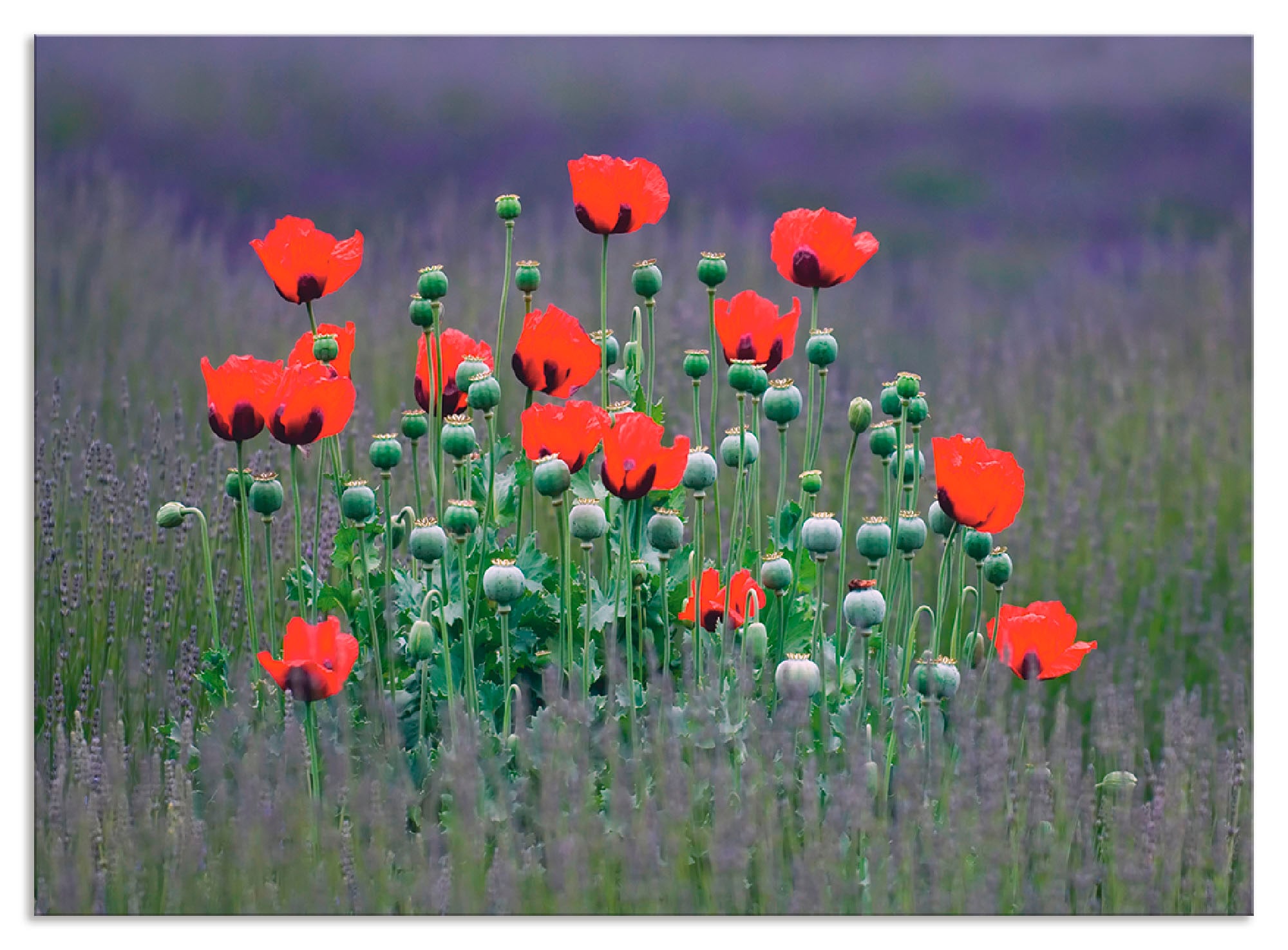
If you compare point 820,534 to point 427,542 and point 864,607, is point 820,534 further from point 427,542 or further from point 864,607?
point 427,542

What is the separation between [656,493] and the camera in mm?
2652

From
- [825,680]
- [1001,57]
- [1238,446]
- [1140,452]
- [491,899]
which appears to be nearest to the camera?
[491,899]

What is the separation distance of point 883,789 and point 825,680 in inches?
7.8

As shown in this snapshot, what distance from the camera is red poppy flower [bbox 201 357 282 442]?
2287mm

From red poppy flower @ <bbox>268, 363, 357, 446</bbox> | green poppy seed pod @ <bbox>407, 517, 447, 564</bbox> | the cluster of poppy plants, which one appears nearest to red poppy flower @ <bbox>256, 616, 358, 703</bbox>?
the cluster of poppy plants

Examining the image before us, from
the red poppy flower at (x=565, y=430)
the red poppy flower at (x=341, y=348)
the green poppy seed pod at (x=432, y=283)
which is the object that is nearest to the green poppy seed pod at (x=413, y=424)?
the red poppy flower at (x=341, y=348)

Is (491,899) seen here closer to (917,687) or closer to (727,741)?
(727,741)

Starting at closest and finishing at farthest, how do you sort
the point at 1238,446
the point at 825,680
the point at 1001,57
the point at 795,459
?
the point at 825,680 < the point at 1001,57 < the point at 1238,446 < the point at 795,459

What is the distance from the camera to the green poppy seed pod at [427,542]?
2.32m

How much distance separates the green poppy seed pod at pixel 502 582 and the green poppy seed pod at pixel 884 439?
0.61 m

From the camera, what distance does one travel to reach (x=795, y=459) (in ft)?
12.3

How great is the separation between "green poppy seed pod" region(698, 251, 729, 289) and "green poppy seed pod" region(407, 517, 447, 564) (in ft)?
1.82

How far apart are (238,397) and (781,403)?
30.7 inches
